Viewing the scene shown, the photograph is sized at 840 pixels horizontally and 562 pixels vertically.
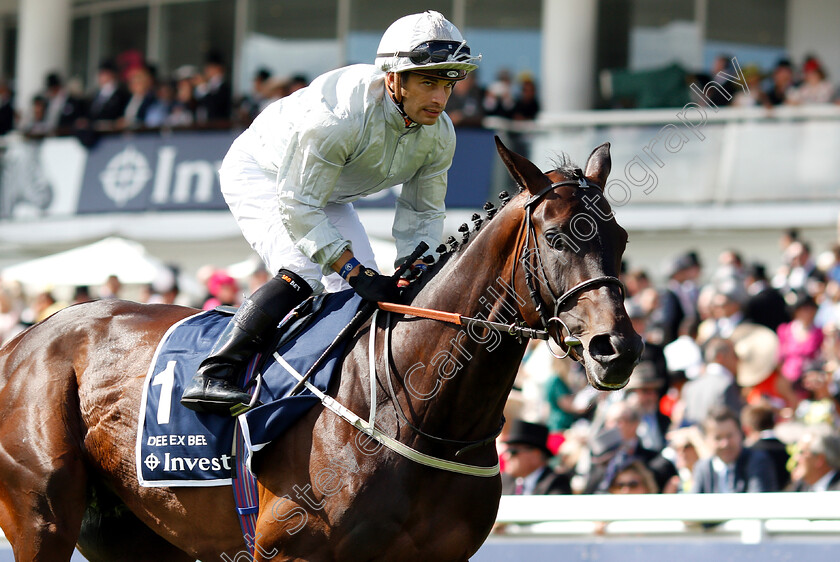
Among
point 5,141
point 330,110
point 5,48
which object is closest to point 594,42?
point 5,141

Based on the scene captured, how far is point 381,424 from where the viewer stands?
3877mm

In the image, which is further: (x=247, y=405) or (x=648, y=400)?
(x=648, y=400)

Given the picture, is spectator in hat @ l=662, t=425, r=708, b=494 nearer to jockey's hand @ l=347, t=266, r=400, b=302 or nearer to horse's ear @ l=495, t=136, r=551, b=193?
jockey's hand @ l=347, t=266, r=400, b=302

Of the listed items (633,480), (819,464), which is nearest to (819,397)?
(819,464)

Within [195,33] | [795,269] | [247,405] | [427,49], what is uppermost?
[195,33]

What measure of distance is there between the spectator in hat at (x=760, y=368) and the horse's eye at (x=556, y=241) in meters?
4.48

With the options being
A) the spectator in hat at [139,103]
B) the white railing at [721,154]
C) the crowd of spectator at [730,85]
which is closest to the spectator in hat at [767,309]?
the white railing at [721,154]

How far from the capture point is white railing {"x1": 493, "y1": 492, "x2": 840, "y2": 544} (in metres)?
5.05

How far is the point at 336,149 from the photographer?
409 centimetres

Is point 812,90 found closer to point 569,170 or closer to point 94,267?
point 94,267

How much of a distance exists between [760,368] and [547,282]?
15.9 feet

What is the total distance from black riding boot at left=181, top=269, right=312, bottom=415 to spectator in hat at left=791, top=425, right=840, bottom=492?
327cm

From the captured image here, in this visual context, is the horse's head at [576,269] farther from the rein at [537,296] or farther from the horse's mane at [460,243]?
the horse's mane at [460,243]

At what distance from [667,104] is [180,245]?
6339mm
